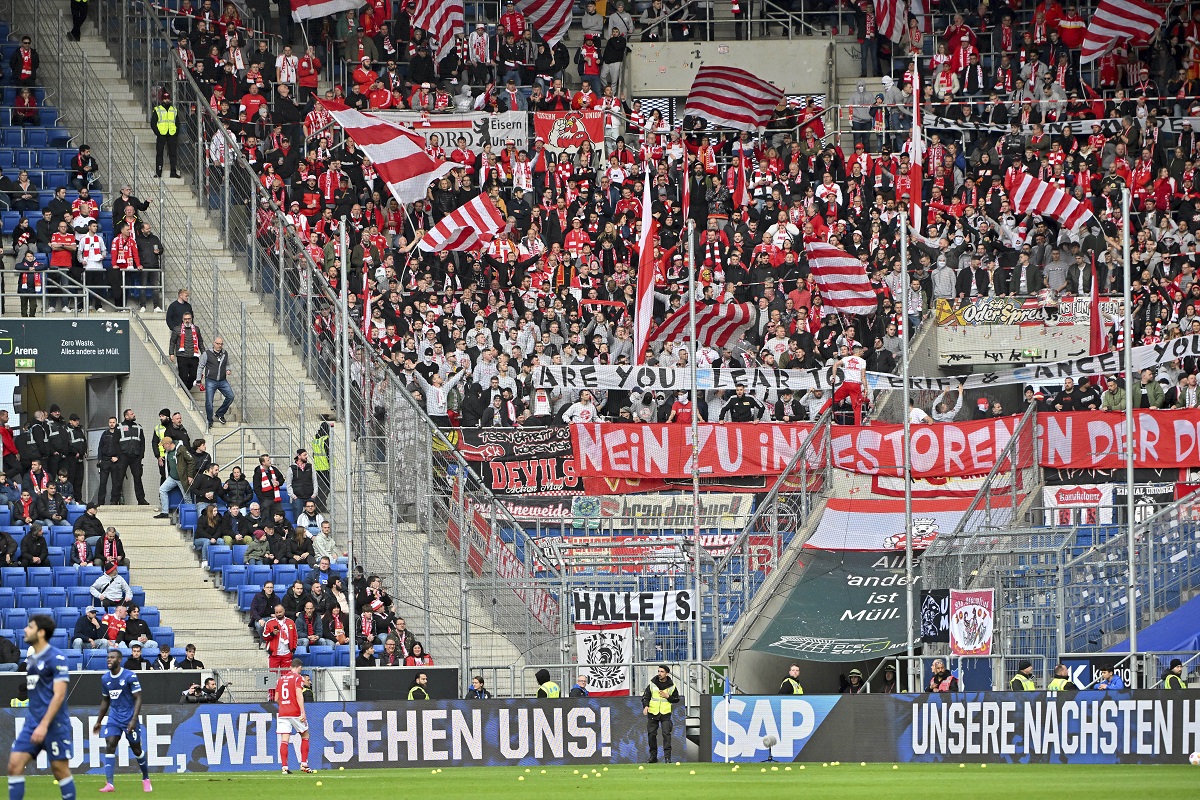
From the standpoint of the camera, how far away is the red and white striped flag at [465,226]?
3791 centimetres

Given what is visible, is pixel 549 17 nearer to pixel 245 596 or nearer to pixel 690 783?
pixel 245 596

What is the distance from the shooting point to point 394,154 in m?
38.6

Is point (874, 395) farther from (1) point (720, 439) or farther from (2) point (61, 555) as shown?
(2) point (61, 555)

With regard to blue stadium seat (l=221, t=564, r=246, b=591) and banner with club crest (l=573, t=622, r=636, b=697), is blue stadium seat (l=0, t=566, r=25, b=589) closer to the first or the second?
blue stadium seat (l=221, t=564, r=246, b=591)

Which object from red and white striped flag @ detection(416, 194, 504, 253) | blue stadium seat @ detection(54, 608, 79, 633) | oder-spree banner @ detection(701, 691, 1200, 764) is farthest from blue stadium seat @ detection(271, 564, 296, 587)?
oder-spree banner @ detection(701, 691, 1200, 764)

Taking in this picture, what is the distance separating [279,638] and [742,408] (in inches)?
420

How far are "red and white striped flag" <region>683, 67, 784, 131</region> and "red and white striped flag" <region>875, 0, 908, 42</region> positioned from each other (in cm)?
463

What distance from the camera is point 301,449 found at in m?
34.9

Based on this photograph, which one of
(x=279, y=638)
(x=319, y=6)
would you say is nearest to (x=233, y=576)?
(x=279, y=638)

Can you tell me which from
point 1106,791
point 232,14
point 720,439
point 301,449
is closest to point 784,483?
point 720,439

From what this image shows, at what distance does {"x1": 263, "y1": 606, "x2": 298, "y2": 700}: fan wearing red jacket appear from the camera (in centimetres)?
3041

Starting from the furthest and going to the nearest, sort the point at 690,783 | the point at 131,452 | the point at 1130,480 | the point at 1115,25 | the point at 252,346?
1. the point at 1115,25
2. the point at 252,346
3. the point at 131,452
4. the point at 1130,480
5. the point at 690,783

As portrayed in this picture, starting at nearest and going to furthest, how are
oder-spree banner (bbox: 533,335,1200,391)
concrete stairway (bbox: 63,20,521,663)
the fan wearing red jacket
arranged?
1. the fan wearing red jacket
2. concrete stairway (bbox: 63,20,521,663)
3. oder-spree banner (bbox: 533,335,1200,391)

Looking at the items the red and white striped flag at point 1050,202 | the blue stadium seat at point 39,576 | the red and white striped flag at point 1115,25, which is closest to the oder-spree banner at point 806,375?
the red and white striped flag at point 1050,202
